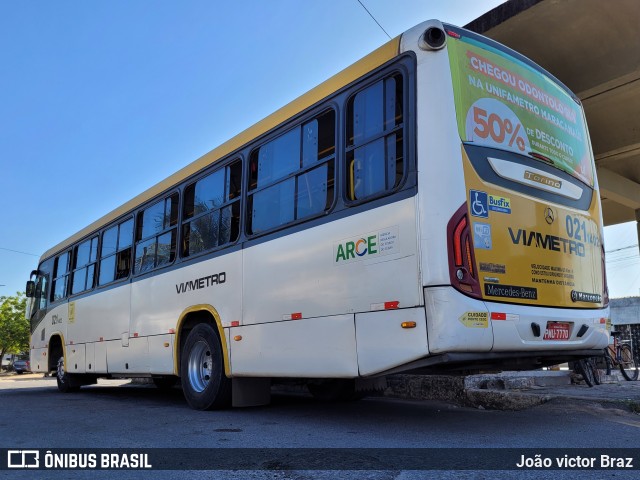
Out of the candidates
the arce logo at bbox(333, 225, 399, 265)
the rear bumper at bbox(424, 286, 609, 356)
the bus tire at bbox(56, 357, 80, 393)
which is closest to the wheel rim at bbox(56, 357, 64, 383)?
the bus tire at bbox(56, 357, 80, 393)

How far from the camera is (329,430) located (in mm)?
5574

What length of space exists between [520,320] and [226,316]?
3.55 metres

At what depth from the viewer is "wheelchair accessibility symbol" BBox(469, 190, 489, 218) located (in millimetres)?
4668

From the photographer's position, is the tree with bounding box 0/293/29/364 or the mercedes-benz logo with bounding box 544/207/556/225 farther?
the tree with bounding box 0/293/29/364

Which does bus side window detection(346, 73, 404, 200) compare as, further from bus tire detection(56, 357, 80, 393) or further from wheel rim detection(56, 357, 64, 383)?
wheel rim detection(56, 357, 64, 383)

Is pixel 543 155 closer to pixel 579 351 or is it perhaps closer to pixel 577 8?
pixel 579 351

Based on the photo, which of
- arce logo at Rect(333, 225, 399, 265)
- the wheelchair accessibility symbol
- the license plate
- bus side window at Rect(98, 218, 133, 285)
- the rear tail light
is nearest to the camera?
the rear tail light

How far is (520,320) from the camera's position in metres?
4.68

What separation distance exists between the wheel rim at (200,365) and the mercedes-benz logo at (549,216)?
441 cm

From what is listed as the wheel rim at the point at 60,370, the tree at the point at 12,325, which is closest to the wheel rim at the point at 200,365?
the wheel rim at the point at 60,370

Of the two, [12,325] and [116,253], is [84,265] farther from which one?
[12,325]

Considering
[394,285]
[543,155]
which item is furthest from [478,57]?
[394,285]

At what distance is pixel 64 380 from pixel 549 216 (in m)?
10.9

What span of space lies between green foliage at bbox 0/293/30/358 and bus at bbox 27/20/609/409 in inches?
1956
